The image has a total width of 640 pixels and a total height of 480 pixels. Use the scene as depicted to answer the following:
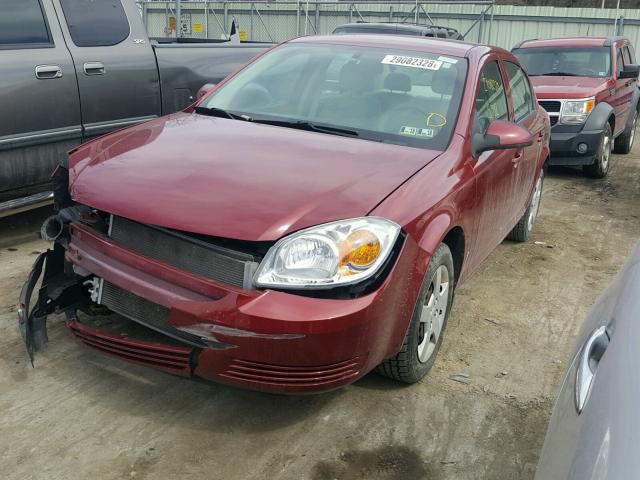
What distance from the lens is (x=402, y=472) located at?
2850 millimetres

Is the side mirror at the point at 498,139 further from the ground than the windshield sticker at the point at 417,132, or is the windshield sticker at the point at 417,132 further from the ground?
the windshield sticker at the point at 417,132

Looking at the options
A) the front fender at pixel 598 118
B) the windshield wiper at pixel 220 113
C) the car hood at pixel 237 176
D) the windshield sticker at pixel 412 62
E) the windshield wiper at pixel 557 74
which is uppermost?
the windshield sticker at pixel 412 62

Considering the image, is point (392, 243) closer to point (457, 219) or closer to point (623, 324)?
point (457, 219)

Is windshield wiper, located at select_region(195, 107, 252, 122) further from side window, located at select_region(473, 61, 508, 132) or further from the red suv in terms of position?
the red suv

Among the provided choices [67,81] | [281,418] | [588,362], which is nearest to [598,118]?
[67,81]

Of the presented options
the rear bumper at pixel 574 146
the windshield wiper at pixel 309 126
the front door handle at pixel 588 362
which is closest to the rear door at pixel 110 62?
the windshield wiper at pixel 309 126

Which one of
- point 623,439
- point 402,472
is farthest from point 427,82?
point 623,439

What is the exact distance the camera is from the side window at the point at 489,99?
406 centimetres

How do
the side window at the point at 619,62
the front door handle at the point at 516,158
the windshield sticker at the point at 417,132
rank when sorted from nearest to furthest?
the windshield sticker at the point at 417,132 → the front door handle at the point at 516,158 → the side window at the point at 619,62

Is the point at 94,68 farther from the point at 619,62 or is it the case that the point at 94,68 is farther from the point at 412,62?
the point at 619,62

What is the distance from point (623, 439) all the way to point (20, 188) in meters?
4.38

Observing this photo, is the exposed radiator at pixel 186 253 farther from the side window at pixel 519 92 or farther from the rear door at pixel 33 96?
the side window at pixel 519 92

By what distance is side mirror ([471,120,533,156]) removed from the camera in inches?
150

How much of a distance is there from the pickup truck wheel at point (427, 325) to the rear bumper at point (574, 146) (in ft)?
18.5
